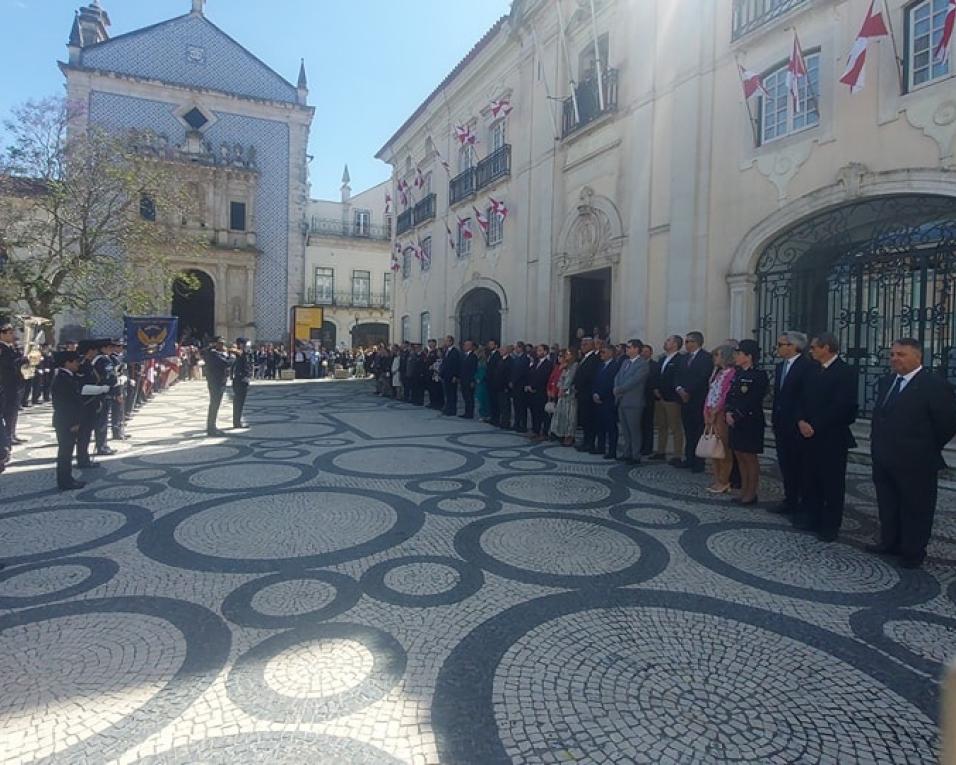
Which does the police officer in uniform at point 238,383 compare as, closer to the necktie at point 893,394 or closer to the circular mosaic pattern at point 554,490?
the circular mosaic pattern at point 554,490

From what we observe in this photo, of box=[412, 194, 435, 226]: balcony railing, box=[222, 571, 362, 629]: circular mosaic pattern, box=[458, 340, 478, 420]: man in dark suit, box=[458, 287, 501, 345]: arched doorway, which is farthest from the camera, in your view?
box=[412, 194, 435, 226]: balcony railing

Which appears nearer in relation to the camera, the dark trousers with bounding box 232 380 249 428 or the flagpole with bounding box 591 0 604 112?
the dark trousers with bounding box 232 380 249 428

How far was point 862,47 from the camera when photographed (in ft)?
24.6

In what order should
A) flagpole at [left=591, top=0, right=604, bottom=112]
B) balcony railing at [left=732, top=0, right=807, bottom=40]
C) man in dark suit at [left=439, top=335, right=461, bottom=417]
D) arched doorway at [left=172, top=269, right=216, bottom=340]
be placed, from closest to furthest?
1. balcony railing at [left=732, top=0, right=807, bottom=40]
2. flagpole at [left=591, top=0, right=604, bottom=112]
3. man in dark suit at [left=439, top=335, right=461, bottom=417]
4. arched doorway at [left=172, top=269, right=216, bottom=340]

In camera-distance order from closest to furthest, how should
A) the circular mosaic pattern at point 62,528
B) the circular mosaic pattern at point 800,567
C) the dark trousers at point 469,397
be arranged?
1. the circular mosaic pattern at point 800,567
2. the circular mosaic pattern at point 62,528
3. the dark trousers at point 469,397

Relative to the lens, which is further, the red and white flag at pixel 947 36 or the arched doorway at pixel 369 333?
the arched doorway at pixel 369 333

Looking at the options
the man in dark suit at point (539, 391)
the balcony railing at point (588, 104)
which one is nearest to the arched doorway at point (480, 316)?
the balcony railing at point (588, 104)

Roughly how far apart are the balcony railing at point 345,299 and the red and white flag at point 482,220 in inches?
1059

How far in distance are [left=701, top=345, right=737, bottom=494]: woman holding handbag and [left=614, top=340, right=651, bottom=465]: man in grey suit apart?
1.47m

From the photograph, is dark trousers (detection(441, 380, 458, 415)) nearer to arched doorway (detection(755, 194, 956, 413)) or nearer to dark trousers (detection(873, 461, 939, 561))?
arched doorway (detection(755, 194, 956, 413))

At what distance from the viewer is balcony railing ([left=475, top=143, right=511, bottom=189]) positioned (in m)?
16.5

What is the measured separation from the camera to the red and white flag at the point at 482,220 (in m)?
17.4

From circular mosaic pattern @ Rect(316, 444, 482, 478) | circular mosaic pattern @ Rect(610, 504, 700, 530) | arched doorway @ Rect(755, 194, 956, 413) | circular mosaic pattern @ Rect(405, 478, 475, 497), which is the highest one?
arched doorway @ Rect(755, 194, 956, 413)

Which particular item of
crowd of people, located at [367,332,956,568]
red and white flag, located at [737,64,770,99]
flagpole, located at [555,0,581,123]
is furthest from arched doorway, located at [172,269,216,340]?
red and white flag, located at [737,64,770,99]
